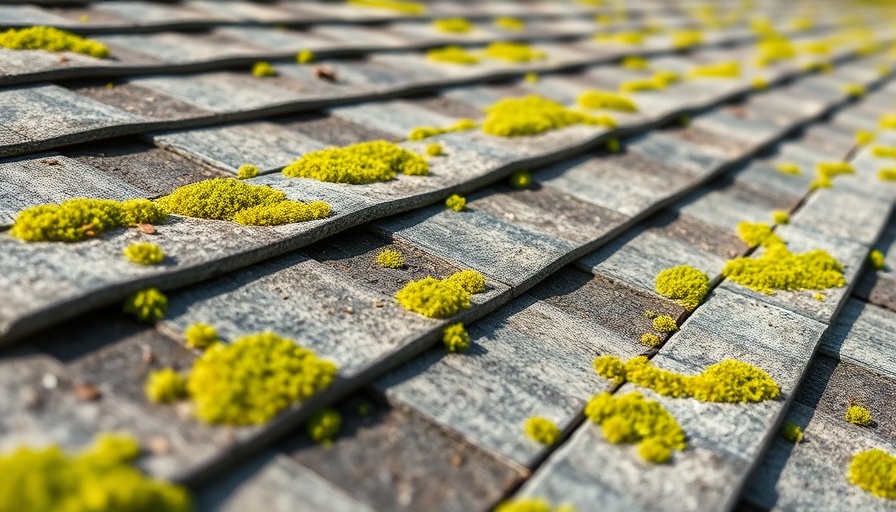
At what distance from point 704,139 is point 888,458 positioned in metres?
4.56

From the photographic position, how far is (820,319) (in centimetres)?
462

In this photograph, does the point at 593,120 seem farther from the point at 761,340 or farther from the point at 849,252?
the point at 761,340

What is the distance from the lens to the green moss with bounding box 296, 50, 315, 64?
23.0 ft

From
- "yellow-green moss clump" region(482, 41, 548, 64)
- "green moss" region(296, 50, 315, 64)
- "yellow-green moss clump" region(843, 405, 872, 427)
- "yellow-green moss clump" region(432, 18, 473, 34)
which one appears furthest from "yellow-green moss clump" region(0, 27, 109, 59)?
"yellow-green moss clump" region(843, 405, 872, 427)

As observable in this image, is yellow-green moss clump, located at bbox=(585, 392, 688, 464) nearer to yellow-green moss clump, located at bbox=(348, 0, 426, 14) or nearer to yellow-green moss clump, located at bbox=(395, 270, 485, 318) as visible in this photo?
yellow-green moss clump, located at bbox=(395, 270, 485, 318)

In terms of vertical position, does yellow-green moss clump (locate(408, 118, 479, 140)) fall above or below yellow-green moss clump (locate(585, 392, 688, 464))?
above

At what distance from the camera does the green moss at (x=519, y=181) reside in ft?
18.0

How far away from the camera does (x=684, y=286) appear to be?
462cm

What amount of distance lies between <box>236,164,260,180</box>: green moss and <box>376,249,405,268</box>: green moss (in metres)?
1.05

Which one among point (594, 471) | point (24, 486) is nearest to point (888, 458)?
point (594, 471)

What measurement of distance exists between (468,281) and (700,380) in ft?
4.28

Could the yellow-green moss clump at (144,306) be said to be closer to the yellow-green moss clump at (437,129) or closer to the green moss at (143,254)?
the green moss at (143,254)

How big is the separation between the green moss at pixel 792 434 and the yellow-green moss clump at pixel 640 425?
0.79m

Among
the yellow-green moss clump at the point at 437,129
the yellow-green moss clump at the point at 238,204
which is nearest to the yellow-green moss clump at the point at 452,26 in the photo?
the yellow-green moss clump at the point at 437,129
